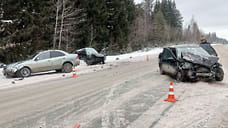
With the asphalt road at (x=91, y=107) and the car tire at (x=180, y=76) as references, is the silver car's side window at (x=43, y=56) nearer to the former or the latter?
the asphalt road at (x=91, y=107)

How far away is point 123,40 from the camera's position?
37406 millimetres

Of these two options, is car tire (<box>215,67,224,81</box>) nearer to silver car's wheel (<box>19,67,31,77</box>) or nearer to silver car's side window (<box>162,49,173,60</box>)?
silver car's side window (<box>162,49,173,60</box>)

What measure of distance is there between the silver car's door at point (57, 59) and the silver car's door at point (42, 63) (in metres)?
0.30

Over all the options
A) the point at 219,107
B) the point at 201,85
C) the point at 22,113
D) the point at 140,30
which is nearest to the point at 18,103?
the point at 22,113

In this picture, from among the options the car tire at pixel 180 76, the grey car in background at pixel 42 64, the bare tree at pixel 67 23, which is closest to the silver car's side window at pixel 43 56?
the grey car in background at pixel 42 64

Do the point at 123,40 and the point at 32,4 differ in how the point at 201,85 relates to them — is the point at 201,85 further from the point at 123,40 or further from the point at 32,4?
the point at 123,40

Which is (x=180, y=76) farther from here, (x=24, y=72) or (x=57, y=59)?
(x=24, y=72)

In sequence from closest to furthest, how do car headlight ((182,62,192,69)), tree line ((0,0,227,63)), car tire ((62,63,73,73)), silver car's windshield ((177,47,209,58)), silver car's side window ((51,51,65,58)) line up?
car headlight ((182,62,192,69))
silver car's windshield ((177,47,209,58))
silver car's side window ((51,51,65,58))
car tire ((62,63,73,73))
tree line ((0,0,227,63))

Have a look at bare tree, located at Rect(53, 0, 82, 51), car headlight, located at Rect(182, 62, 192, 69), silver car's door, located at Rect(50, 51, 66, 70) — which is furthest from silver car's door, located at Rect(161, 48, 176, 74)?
bare tree, located at Rect(53, 0, 82, 51)

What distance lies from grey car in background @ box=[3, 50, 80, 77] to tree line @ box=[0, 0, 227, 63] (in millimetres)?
8920

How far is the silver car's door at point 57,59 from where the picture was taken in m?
14.6

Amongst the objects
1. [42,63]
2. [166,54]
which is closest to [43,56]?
[42,63]

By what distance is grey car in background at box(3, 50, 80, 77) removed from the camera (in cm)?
1333

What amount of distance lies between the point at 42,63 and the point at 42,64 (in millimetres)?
68
